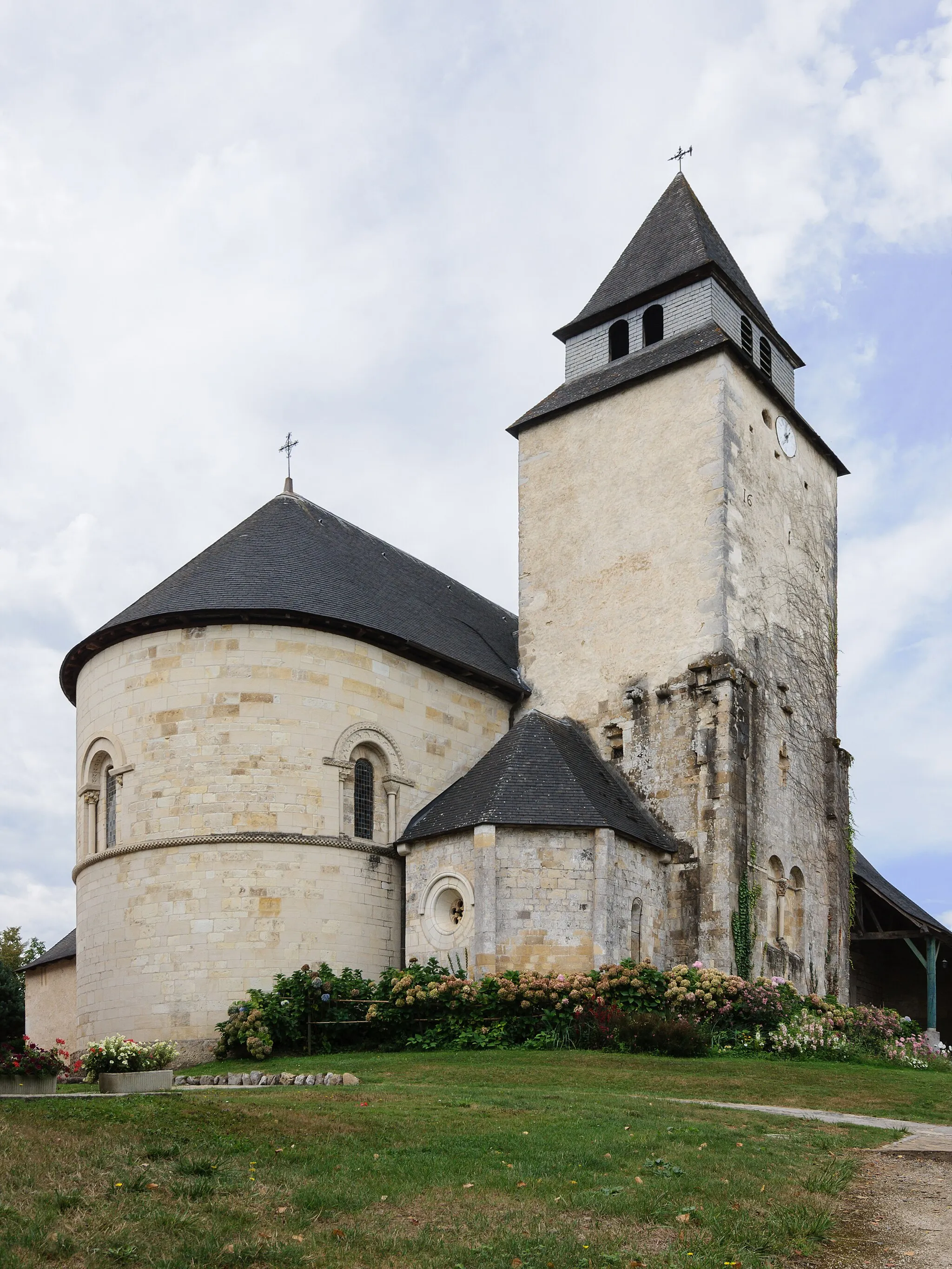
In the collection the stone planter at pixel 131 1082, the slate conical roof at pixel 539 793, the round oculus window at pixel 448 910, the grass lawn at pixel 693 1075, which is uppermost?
the slate conical roof at pixel 539 793

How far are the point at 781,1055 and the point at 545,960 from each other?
4002mm

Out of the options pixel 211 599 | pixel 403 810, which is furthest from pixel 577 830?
pixel 211 599

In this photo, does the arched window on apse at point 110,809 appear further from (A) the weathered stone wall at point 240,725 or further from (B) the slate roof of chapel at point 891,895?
(B) the slate roof of chapel at point 891,895

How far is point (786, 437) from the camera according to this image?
95.7 ft

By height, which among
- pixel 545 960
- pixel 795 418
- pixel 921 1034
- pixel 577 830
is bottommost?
pixel 921 1034

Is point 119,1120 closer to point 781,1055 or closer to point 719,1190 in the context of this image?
point 719,1190

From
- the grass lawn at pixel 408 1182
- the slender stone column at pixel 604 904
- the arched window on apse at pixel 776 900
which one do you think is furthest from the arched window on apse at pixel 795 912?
the grass lawn at pixel 408 1182

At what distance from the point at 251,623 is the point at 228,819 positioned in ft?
11.3

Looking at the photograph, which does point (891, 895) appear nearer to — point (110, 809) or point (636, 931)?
point (636, 931)

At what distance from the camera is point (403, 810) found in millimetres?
24203

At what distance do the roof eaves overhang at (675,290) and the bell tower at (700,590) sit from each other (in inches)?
1.9

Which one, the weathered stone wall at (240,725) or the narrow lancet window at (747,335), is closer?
the weathered stone wall at (240,725)

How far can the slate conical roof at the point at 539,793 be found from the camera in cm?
2222

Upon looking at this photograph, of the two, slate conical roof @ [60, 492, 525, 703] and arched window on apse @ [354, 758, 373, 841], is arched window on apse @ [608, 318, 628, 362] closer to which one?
slate conical roof @ [60, 492, 525, 703]
